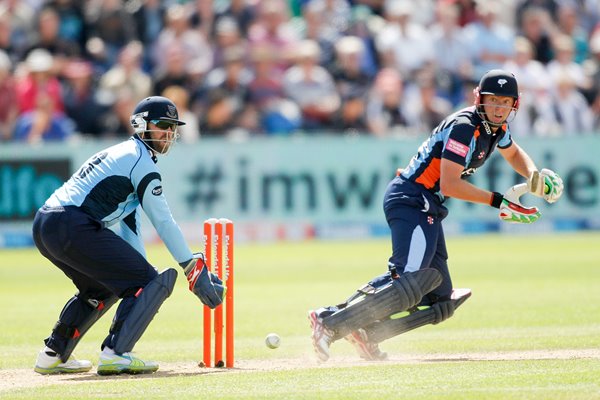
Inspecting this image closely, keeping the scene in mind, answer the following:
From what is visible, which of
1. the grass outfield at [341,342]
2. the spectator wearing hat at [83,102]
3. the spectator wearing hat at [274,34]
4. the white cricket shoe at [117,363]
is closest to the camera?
the grass outfield at [341,342]

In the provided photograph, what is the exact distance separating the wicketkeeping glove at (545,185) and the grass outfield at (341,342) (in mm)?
1219

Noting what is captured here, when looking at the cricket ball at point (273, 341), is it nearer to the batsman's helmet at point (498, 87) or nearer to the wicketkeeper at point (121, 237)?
the wicketkeeper at point (121, 237)

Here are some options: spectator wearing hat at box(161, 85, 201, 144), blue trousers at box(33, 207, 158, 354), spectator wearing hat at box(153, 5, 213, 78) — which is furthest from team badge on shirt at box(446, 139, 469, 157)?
spectator wearing hat at box(153, 5, 213, 78)

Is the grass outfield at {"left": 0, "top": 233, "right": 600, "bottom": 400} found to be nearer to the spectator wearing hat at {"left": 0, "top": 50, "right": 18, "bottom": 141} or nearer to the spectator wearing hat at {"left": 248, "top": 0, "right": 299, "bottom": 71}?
the spectator wearing hat at {"left": 0, "top": 50, "right": 18, "bottom": 141}

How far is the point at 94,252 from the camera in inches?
333

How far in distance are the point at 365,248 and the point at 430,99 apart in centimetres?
374

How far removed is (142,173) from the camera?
840 centimetres

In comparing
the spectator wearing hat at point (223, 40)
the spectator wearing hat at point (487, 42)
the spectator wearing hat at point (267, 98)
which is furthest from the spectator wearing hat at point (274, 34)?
the spectator wearing hat at point (487, 42)

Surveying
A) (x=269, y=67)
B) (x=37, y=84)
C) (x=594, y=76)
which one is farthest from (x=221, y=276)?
(x=594, y=76)

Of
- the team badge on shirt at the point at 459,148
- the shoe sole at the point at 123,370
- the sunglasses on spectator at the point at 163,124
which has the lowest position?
the shoe sole at the point at 123,370

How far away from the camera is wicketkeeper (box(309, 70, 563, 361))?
29.2 feet

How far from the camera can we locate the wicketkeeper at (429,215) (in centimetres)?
891

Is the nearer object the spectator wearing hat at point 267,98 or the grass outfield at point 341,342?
the grass outfield at point 341,342

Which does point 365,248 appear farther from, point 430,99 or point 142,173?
point 142,173
